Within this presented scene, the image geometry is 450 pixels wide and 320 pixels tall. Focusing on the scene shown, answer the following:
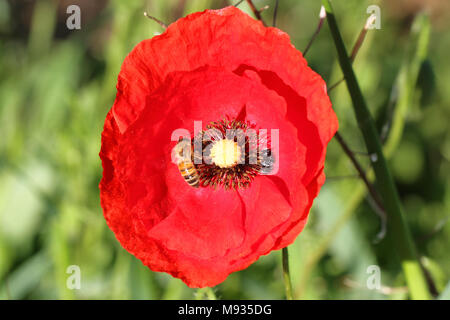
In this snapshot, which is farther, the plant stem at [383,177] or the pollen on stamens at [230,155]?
the pollen on stamens at [230,155]

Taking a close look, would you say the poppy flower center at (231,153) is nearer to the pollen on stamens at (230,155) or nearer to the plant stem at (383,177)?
the pollen on stamens at (230,155)

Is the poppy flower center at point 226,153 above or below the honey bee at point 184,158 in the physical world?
above

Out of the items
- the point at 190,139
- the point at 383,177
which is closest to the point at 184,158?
the point at 190,139

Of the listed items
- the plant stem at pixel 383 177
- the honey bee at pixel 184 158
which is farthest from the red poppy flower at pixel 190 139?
the plant stem at pixel 383 177

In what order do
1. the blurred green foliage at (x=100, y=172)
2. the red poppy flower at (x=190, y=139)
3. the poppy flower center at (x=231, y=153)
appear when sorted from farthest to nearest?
the blurred green foliage at (x=100, y=172)
the poppy flower center at (x=231, y=153)
the red poppy flower at (x=190, y=139)

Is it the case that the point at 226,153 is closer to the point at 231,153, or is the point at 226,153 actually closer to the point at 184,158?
the point at 231,153

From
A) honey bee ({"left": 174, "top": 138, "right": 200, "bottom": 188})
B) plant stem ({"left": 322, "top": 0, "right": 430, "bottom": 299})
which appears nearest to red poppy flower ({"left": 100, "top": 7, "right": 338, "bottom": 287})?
honey bee ({"left": 174, "top": 138, "right": 200, "bottom": 188})
